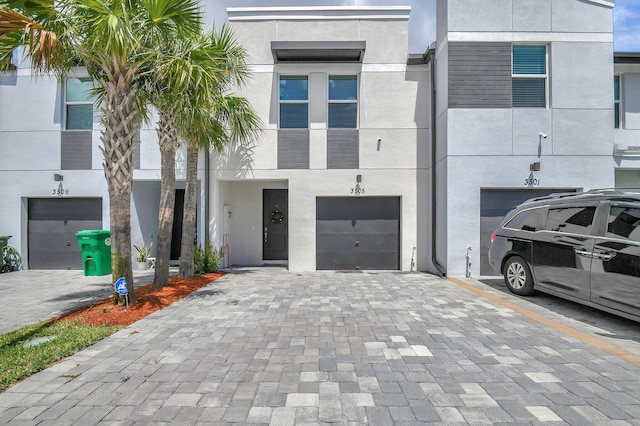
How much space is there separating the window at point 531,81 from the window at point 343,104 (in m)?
4.29

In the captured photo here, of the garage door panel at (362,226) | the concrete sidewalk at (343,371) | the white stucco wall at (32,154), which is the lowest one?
the concrete sidewalk at (343,371)

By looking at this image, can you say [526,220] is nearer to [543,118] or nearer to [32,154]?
[543,118]

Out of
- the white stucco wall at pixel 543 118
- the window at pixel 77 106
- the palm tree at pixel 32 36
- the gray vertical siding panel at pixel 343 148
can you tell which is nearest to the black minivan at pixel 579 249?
the white stucco wall at pixel 543 118

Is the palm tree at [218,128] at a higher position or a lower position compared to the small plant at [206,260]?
higher

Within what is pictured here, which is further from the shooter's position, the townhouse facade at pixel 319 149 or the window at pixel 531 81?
the townhouse facade at pixel 319 149

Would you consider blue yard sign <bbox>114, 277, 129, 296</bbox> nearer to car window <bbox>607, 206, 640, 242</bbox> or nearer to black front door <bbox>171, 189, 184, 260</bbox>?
black front door <bbox>171, 189, 184, 260</bbox>

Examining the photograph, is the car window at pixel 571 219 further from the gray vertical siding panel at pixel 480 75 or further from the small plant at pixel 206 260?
the small plant at pixel 206 260

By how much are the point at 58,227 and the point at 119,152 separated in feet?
23.4

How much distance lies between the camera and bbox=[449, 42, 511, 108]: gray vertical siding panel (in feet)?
29.7

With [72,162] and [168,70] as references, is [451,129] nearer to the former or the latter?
[168,70]

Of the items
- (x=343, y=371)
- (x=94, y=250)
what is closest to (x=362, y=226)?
(x=343, y=371)

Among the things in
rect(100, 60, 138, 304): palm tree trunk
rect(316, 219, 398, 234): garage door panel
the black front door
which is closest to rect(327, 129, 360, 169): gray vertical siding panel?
rect(316, 219, 398, 234): garage door panel

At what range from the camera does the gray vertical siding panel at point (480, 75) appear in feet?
29.7

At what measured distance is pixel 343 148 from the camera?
33.8 ft
